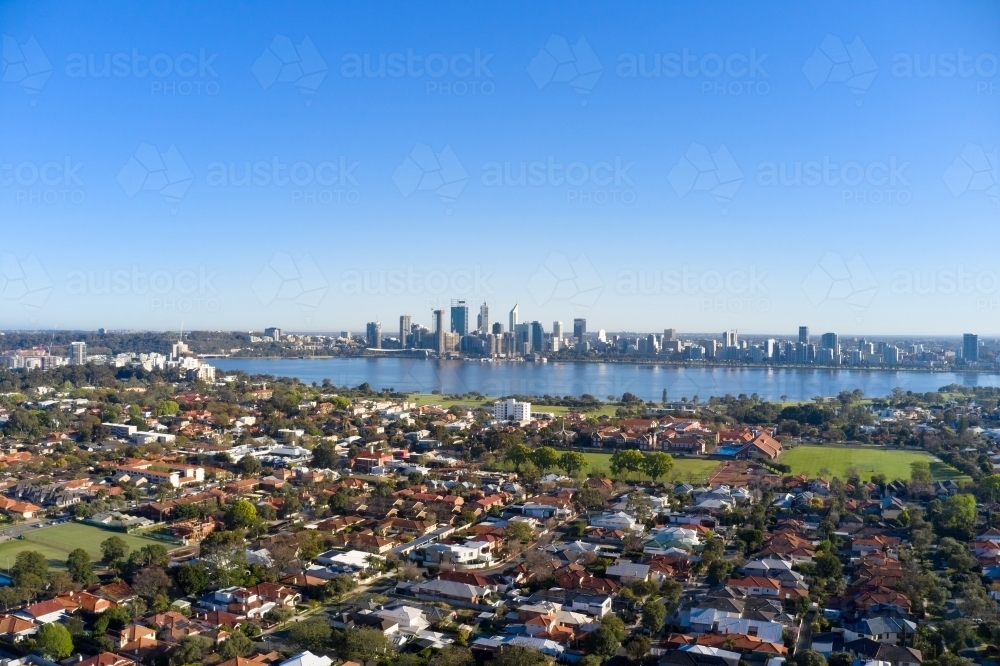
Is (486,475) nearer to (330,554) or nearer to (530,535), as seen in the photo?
(530,535)

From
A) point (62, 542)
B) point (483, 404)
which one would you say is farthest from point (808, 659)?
point (483, 404)

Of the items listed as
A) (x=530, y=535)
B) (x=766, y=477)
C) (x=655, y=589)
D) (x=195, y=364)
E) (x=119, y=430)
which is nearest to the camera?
(x=655, y=589)

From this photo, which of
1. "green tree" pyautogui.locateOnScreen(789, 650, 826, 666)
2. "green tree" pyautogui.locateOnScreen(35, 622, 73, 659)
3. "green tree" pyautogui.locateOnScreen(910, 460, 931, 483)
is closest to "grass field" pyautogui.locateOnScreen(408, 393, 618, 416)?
"green tree" pyautogui.locateOnScreen(910, 460, 931, 483)

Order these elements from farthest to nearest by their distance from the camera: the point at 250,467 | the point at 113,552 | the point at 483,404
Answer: the point at 483,404 → the point at 250,467 → the point at 113,552

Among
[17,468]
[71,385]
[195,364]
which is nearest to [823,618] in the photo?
[17,468]

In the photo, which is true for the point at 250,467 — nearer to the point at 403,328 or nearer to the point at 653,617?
the point at 653,617

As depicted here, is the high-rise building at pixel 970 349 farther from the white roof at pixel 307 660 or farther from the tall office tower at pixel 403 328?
the white roof at pixel 307 660
